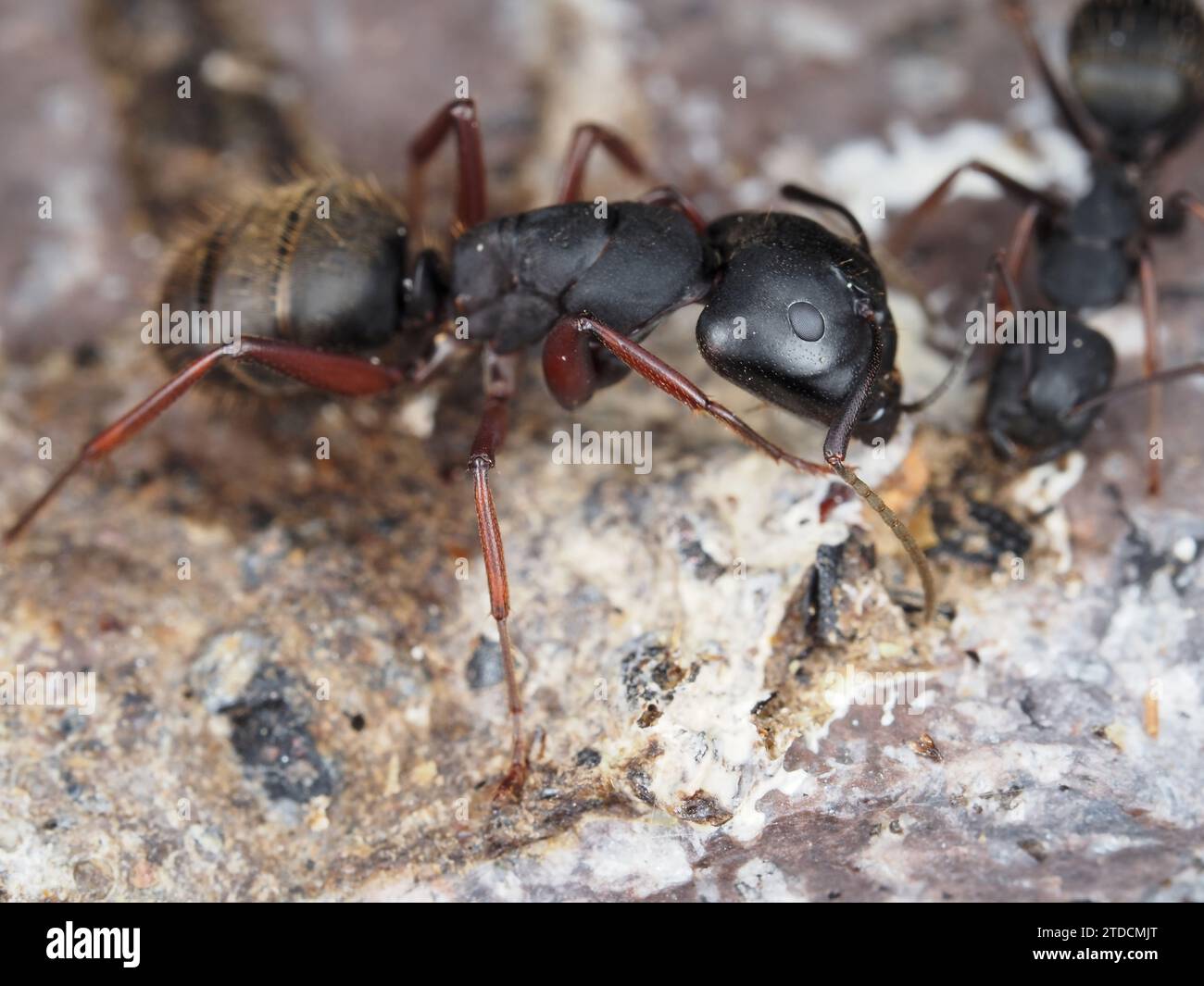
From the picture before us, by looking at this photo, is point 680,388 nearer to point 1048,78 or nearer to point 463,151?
point 463,151


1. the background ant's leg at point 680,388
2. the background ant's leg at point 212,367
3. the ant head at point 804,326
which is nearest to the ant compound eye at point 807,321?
the ant head at point 804,326

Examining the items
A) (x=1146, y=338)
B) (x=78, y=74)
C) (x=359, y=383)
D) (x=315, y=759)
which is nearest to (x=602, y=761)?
(x=315, y=759)

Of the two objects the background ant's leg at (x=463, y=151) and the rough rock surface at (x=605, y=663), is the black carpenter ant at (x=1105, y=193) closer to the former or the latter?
the rough rock surface at (x=605, y=663)

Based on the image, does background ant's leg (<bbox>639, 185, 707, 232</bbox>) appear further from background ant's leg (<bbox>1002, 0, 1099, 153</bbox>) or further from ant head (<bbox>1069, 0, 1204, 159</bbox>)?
ant head (<bbox>1069, 0, 1204, 159</bbox>)

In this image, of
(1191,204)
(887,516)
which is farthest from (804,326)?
(1191,204)

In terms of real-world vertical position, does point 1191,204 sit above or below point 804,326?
above
